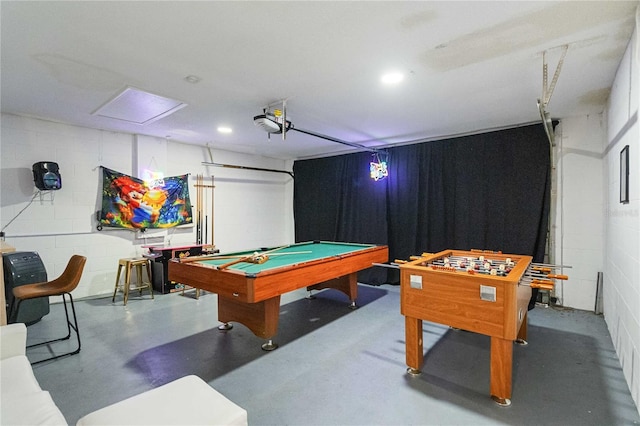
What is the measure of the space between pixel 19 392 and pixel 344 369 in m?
1.97

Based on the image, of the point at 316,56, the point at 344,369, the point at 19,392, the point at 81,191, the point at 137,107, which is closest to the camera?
the point at 19,392

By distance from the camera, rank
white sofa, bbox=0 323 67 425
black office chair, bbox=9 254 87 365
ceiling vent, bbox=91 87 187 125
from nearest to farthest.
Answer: white sofa, bbox=0 323 67 425 < black office chair, bbox=9 254 87 365 < ceiling vent, bbox=91 87 187 125

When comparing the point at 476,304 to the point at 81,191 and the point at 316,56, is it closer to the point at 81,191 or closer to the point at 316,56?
the point at 316,56

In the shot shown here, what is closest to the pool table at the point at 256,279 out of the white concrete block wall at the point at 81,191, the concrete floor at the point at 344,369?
the concrete floor at the point at 344,369

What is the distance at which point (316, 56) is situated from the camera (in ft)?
7.62

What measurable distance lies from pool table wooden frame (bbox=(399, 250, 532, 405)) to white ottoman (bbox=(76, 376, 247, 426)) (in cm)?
158

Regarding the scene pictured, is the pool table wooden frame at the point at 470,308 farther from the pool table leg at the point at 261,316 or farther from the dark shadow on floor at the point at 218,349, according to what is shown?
the dark shadow on floor at the point at 218,349

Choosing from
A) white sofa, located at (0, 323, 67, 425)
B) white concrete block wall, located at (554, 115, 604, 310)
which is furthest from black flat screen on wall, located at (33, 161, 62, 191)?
white concrete block wall, located at (554, 115, 604, 310)

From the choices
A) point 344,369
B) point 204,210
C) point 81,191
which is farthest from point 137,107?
point 344,369

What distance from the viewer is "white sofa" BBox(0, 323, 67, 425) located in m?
1.29

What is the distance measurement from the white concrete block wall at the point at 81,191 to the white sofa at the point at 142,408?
125 inches

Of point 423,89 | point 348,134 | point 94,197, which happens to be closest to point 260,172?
point 348,134

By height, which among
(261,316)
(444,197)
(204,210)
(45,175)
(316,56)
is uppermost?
(316,56)

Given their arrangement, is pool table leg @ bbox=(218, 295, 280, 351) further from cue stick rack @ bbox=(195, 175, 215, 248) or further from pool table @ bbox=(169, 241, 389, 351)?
cue stick rack @ bbox=(195, 175, 215, 248)
